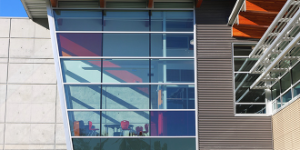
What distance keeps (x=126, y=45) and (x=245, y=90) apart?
4803 mm

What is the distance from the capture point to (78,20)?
52.6ft

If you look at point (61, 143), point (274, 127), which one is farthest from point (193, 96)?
point (61, 143)

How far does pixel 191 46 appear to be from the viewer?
15898 mm

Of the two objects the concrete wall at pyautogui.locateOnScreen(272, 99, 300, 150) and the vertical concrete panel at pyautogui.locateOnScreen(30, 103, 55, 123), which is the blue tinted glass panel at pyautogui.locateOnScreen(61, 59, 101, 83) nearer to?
the vertical concrete panel at pyautogui.locateOnScreen(30, 103, 55, 123)

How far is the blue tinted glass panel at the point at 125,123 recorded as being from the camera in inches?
597

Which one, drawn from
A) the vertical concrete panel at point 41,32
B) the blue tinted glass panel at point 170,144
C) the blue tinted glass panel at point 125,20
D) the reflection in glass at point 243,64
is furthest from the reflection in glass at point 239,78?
the vertical concrete panel at point 41,32

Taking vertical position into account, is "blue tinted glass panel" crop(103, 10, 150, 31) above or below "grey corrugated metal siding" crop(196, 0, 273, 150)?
above

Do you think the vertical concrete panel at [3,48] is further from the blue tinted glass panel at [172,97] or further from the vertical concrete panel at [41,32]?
the blue tinted glass panel at [172,97]

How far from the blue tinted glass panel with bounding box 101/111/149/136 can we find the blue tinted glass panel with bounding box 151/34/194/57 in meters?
2.43

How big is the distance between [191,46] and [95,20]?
384cm

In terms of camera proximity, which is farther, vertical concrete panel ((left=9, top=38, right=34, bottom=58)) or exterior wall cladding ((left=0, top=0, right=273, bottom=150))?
vertical concrete panel ((left=9, top=38, right=34, bottom=58))

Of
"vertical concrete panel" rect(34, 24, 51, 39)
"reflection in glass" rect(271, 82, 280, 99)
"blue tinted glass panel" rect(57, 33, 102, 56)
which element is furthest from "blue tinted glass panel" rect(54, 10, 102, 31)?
"reflection in glass" rect(271, 82, 280, 99)

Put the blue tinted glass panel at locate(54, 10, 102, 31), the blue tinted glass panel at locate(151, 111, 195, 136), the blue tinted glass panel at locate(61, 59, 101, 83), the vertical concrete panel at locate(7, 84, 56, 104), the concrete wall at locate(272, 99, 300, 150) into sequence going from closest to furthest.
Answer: the concrete wall at locate(272, 99, 300, 150)
the blue tinted glass panel at locate(151, 111, 195, 136)
the blue tinted glass panel at locate(61, 59, 101, 83)
the blue tinted glass panel at locate(54, 10, 102, 31)
the vertical concrete panel at locate(7, 84, 56, 104)

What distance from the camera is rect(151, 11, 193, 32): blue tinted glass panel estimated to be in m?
16.1
